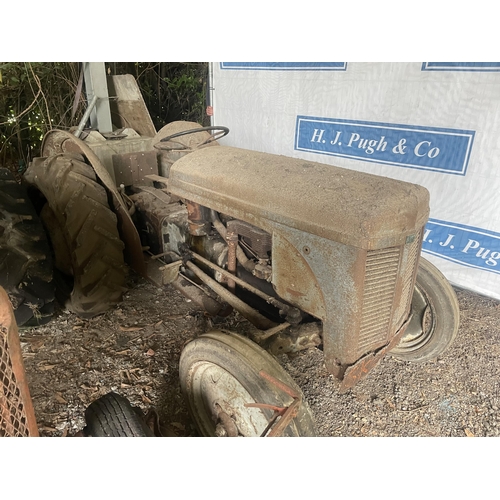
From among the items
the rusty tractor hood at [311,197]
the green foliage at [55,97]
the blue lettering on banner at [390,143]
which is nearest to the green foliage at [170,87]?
the green foliage at [55,97]

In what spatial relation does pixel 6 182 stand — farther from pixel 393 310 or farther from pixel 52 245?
pixel 393 310

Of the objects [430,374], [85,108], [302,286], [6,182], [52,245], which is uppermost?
[85,108]

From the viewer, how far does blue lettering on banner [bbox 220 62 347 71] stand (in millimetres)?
1827

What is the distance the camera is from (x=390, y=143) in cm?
180

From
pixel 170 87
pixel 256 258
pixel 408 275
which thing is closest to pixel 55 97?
pixel 170 87

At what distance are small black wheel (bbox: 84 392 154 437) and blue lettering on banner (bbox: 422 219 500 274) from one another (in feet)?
4.78

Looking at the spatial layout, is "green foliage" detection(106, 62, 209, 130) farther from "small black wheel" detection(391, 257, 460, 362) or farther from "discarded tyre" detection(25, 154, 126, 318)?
"small black wheel" detection(391, 257, 460, 362)

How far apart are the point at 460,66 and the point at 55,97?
1.37 m

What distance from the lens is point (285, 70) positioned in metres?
2.02

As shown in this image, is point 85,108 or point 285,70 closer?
point 85,108

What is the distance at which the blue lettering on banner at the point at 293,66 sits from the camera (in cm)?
183

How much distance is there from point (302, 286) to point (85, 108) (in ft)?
3.31

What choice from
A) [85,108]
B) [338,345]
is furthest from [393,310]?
[85,108]

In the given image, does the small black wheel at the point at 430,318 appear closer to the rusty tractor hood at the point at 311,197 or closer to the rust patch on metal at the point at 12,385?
the rusty tractor hood at the point at 311,197
